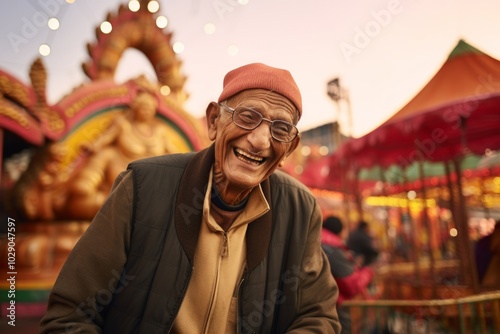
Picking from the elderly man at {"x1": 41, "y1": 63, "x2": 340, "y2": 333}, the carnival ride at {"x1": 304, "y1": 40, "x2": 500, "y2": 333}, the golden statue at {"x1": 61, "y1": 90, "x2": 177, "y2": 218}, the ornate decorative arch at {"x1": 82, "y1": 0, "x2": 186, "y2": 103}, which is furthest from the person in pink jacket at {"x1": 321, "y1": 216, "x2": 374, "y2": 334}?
the ornate decorative arch at {"x1": 82, "y1": 0, "x2": 186, "y2": 103}

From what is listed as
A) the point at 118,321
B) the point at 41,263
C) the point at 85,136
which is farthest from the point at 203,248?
the point at 85,136

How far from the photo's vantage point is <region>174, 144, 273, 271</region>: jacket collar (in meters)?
1.38

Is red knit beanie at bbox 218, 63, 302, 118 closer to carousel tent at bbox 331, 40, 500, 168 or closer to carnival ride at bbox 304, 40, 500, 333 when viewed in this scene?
carnival ride at bbox 304, 40, 500, 333

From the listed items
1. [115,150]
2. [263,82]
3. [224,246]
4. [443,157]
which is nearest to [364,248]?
[443,157]

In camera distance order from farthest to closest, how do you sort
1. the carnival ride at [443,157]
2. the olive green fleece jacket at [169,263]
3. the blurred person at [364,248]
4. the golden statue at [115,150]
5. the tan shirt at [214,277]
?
the blurred person at [364,248] → the golden statue at [115,150] → the carnival ride at [443,157] → the tan shirt at [214,277] → the olive green fleece jacket at [169,263]

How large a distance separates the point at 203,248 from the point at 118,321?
1.28 ft

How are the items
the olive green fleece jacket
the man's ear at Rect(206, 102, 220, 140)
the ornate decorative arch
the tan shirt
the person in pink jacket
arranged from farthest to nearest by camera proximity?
the ornate decorative arch → the person in pink jacket → the man's ear at Rect(206, 102, 220, 140) → the tan shirt → the olive green fleece jacket

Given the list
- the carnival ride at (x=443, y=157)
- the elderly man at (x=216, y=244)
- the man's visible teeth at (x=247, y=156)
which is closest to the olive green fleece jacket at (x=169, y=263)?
the elderly man at (x=216, y=244)

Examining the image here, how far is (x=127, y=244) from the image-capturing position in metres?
1.32

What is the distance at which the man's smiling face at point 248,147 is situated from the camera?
1419 millimetres

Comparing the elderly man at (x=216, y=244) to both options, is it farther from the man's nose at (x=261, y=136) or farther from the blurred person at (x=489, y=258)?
the blurred person at (x=489, y=258)

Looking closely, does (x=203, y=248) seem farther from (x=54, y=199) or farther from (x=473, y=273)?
(x=473, y=273)

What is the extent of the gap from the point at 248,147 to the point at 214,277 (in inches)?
20.5

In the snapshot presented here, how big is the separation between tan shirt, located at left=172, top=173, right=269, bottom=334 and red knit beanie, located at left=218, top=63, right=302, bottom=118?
1.35 feet
